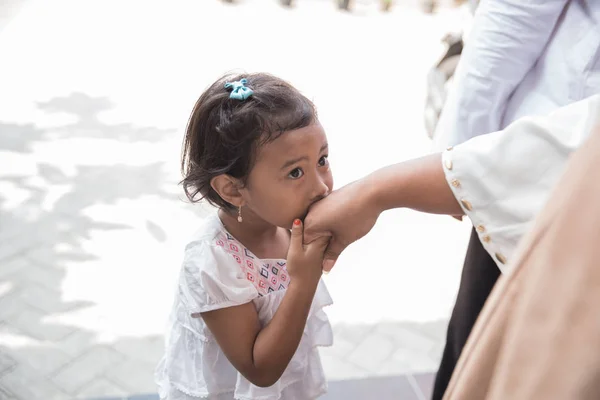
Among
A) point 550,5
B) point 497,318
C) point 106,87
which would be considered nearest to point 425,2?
point 106,87

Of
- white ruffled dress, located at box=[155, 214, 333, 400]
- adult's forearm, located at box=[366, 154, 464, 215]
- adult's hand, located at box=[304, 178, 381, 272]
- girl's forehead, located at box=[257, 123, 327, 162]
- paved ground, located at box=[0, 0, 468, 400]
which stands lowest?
paved ground, located at box=[0, 0, 468, 400]

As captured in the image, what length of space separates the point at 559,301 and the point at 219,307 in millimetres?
869

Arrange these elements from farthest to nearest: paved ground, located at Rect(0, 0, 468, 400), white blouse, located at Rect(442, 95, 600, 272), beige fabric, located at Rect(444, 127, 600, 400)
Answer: paved ground, located at Rect(0, 0, 468, 400) < white blouse, located at Rect(442, 95, 600, 272) < beige fabric, located at Rect(444, 127, 600, 400)

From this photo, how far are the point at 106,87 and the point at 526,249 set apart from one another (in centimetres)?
455

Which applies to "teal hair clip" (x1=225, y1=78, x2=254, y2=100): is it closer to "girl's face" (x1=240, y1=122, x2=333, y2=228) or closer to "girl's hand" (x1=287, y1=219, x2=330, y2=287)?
"girl's face" (x1=240, y1=122, x2=333, y2=228)

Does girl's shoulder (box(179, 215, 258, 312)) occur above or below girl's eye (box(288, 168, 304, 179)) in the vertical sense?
below

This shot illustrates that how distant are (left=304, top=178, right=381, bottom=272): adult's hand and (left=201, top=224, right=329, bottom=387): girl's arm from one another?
0.02 metres

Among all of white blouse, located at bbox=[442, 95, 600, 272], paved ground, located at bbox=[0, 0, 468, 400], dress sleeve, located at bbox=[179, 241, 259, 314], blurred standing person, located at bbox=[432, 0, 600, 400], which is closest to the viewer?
white blouse, located at bbox=[442, 95, 600, 272]

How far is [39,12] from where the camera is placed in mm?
5961

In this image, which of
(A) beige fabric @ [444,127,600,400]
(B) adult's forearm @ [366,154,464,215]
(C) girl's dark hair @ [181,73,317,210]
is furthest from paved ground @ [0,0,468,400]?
(A) beige fabric @ [444,127,600,400]

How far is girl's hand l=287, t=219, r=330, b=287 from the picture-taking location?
129 centimetres

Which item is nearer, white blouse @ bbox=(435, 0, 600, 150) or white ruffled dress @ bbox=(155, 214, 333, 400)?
white ruffled dress @ bbox=(155, 214, 333, 400)

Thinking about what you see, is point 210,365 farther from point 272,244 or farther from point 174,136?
point 174,136

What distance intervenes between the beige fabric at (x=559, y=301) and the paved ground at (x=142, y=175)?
1.11 m
